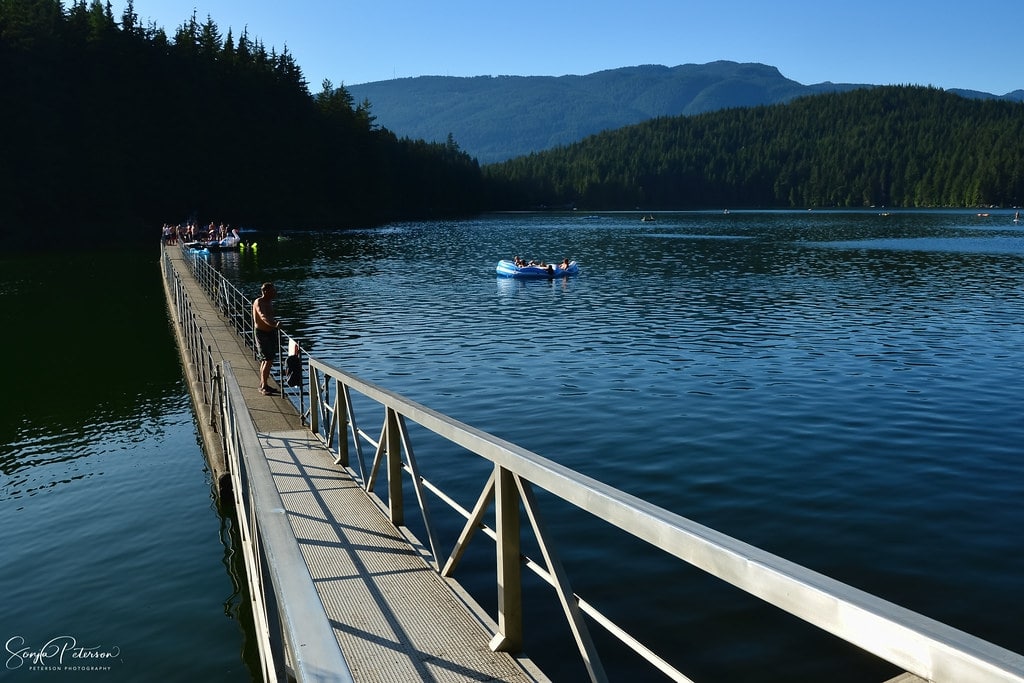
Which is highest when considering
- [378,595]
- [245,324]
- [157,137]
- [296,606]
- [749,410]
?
[157,137]

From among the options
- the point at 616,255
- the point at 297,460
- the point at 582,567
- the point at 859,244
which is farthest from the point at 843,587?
the point at 859,244

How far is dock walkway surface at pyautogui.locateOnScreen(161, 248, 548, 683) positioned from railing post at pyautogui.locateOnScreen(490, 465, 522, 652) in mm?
131

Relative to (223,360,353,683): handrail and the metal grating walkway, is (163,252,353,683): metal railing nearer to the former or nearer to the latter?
(223,360,353,683): handrail

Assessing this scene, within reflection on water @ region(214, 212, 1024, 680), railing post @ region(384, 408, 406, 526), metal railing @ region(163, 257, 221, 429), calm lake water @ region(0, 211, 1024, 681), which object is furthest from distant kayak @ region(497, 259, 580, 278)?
railing post @ region(384, 408, 406, 526)

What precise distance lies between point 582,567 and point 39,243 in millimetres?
85312

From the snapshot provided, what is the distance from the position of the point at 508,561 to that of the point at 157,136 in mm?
113905

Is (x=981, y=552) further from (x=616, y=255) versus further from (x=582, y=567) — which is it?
(x=616, y=255)

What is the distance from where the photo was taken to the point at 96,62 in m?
100

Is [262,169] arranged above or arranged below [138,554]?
above

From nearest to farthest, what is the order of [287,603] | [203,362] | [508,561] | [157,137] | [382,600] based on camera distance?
[287,603]
[508,561]
[382,600]
[203,362]
[157,137]

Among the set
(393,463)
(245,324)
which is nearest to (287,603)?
(393,463)

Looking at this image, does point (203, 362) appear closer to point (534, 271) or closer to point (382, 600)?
point (382, 600)

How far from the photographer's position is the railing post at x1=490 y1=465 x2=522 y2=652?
5.20 m

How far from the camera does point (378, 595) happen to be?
651cm
